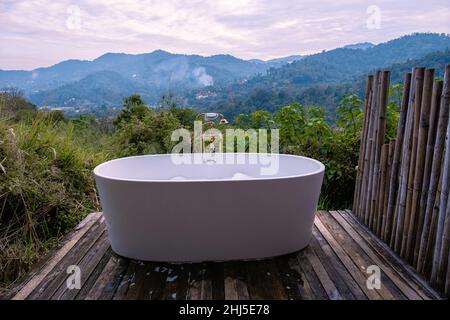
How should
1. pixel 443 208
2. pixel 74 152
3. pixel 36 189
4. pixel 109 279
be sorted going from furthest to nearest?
1. pixel 74 152
2. pixel 36 189
3. pixel 109 279
4. pixel 443 208

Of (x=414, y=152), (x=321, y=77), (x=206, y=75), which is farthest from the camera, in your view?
(x=206, y=75)

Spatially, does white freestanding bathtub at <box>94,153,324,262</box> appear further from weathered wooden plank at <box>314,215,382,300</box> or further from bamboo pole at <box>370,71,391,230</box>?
bamboo pole at <box>370,71,391,230</box>

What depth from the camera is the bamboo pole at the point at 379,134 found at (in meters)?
2.65

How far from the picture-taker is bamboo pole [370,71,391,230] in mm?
2650

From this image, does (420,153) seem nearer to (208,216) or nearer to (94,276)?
(208,216)

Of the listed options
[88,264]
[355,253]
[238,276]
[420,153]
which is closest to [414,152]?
[420,153]

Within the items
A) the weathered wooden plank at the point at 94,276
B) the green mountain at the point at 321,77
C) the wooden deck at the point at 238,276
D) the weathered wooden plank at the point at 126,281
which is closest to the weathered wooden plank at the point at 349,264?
the wooden deck at the point at 238,276

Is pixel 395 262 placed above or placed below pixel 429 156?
below

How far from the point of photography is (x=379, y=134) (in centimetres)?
275

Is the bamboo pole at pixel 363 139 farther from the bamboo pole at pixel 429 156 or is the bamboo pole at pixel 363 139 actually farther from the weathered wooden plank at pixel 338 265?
the bamboo pole at pixel 429 156

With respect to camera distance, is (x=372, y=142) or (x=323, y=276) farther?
(x=372, y=142)

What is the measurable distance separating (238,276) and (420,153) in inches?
55.4

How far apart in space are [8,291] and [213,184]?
1389mm
